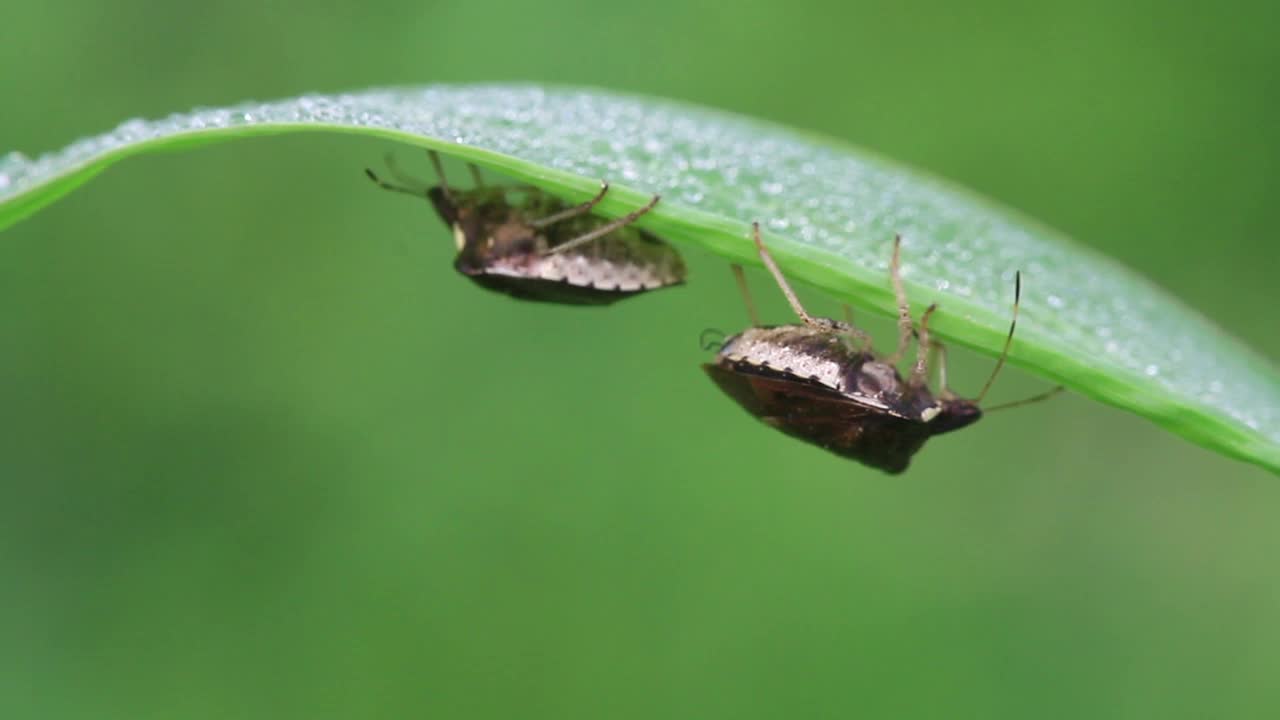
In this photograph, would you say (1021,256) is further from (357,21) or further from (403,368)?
(357,21)

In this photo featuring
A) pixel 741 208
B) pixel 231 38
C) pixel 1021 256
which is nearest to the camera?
pixel 741 208

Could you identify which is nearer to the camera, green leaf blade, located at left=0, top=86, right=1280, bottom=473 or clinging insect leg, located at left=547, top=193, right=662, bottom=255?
green leaf blade, located at left=0, top=86, right=1280, bottom=473

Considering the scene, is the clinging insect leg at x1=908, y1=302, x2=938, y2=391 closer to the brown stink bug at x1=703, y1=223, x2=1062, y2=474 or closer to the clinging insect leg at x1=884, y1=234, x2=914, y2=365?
the brown stink bug at x1=703, y1=223, x2=1062, y2=474

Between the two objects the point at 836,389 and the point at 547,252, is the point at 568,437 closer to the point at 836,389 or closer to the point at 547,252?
the point at 547,252

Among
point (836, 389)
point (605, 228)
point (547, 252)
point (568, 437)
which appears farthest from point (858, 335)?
point (568, 437)

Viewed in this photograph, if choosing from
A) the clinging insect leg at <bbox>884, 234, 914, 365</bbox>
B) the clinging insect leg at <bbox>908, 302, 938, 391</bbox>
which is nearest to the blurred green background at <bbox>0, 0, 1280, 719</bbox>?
the clinging insect leg at <bbox>908, 302, 938, 391</bbox>

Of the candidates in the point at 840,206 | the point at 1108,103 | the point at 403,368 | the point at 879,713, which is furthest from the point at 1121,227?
the point at 840,206
